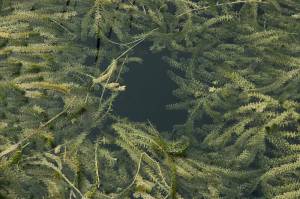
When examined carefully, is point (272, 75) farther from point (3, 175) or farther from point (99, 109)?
point (3, 175)

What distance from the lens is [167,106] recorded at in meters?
2.93

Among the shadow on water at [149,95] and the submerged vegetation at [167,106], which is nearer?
the submerged vegetation at [167,106]

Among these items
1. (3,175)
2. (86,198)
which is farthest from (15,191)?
(86,198)

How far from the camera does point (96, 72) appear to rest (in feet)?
9.70

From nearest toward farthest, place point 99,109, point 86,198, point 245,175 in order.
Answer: point 86,198 < point 245,175 < point 99,109

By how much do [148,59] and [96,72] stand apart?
0.39 metres

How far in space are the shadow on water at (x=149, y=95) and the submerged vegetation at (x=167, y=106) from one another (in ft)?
0.18

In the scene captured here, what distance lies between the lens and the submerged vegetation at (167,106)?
2510mm

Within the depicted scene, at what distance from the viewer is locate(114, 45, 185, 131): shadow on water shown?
9.54 feet

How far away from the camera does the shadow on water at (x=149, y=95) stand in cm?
291

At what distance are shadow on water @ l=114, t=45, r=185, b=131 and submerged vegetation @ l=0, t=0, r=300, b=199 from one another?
5 cm

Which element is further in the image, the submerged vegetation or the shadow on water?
the shadow on water

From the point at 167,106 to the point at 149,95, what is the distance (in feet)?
0.59

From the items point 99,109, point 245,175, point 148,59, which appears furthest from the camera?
point 148,59
